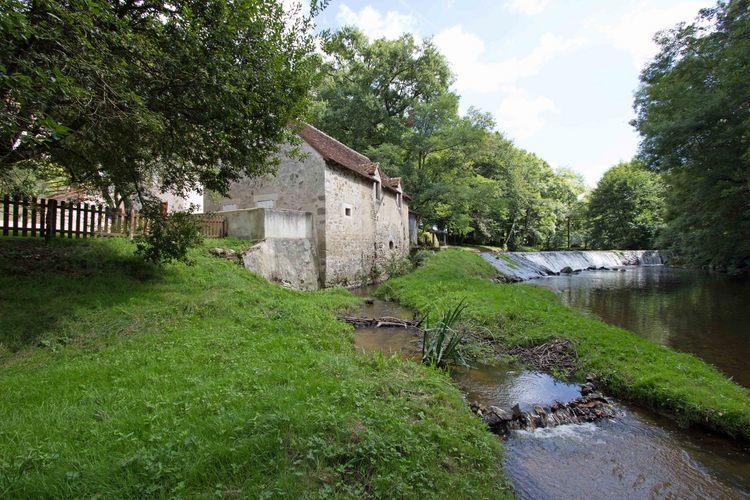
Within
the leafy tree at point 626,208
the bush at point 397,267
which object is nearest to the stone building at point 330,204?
the bush at point 397,267

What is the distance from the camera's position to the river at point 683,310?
846cm

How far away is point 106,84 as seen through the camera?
5.04m

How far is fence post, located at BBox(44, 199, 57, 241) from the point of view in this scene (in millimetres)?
8484

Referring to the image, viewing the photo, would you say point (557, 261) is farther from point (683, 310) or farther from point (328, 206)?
point (328, 206)

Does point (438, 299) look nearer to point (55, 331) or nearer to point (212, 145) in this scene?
point (212, 145)

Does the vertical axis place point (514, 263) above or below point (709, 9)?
below

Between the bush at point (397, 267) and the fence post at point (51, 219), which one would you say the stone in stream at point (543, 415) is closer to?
the fence post at point (51, 219)

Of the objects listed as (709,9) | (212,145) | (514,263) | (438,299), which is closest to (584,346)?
(438,299)

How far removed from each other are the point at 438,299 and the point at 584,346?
5.04 metres

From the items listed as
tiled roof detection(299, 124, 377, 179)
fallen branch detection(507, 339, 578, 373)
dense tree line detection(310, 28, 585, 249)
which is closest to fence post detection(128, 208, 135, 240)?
tiled roof detection(299, 124, 377, 179)

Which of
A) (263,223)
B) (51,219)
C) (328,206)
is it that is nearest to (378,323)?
(263,223)

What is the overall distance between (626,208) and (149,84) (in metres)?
49.8

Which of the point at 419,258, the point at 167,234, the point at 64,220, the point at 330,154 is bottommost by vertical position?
the point at 419,258

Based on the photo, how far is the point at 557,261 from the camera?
94.7ft
